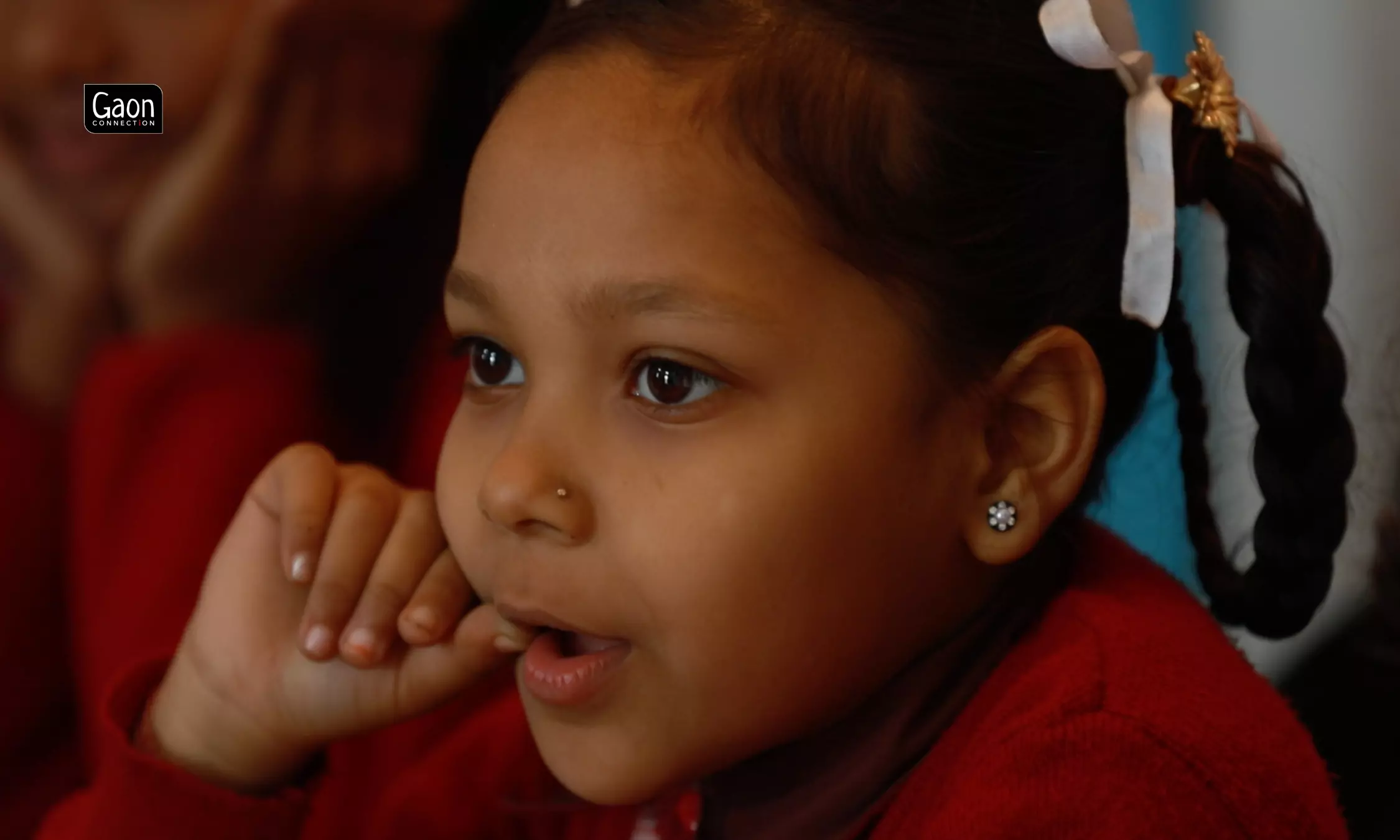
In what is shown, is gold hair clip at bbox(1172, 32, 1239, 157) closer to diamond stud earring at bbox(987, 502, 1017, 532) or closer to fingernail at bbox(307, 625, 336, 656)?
diamond stud earring at bbox(987, 502, 1017, 532)

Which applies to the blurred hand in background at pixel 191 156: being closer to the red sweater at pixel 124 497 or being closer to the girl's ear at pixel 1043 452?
the red sweater at pixel 124 497

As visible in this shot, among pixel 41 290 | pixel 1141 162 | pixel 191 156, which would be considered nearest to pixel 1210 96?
pixel 1141 162

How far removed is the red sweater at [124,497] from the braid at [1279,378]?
55cm

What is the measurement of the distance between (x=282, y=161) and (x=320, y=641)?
1.32 ft

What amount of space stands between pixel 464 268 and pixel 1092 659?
15.1 inches

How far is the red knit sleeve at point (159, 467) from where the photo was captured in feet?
3.16

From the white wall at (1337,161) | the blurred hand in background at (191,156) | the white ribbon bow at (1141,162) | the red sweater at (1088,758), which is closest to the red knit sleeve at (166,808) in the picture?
the red sweater at (1088,758)

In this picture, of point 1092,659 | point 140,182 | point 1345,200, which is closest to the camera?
point 1092,659

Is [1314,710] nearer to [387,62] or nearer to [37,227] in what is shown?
[387,62]

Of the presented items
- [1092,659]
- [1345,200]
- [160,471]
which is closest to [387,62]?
[160,471]

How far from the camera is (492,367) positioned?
2.41 feet

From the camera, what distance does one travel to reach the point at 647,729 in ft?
2.14

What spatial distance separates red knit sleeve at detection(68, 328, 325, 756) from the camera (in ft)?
3.16

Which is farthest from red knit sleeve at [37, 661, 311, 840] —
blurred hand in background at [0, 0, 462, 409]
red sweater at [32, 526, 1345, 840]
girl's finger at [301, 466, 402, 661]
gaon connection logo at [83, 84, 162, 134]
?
gaon connection logo at [83, 84, 162, 134]
